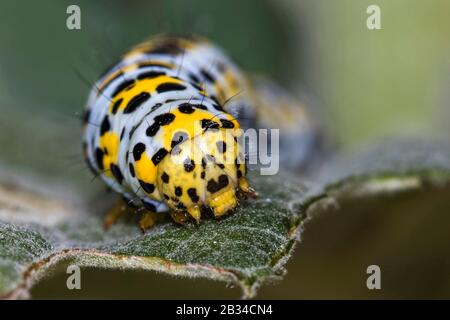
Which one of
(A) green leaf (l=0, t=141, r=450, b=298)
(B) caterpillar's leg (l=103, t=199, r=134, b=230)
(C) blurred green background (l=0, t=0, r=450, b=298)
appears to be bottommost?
(A) green leaf (l=0, t=141, r=450, b=298)

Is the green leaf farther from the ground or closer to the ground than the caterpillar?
closer to the ground

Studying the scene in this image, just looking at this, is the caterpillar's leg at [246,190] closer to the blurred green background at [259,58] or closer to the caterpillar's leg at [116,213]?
the caterpillar's leg at [116,213]

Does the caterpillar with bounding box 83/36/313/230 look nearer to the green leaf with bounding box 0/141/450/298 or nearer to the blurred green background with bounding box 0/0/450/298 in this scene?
the green leaf with bounding box 0/141/450/298

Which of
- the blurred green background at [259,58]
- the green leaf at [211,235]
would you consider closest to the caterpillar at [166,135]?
the green leaf at [211,235]

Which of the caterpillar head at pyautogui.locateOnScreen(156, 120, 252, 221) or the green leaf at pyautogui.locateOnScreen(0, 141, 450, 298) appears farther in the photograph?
the caterpillar head at pyautogui.locateOnScreen(156, 120, 252, 221)

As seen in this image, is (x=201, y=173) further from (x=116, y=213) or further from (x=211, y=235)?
(x=116, y=213)

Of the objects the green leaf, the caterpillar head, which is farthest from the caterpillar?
the green leaf

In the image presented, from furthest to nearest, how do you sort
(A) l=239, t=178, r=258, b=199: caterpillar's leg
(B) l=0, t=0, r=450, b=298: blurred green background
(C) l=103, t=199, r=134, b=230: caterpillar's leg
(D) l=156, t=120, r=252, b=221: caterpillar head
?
(B) l=0, t=0, r=450, b=298: blurred green background, (C) l=103, t=199, r=134, b=230: caterpillar's leg, (A) l=239, t=178, r=258, b=199: caterpillar's leg, (D) l=156, t=120, r=252, b=221: caterpillar head

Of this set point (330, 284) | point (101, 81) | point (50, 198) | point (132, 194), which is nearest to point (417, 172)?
point (330, 284)
